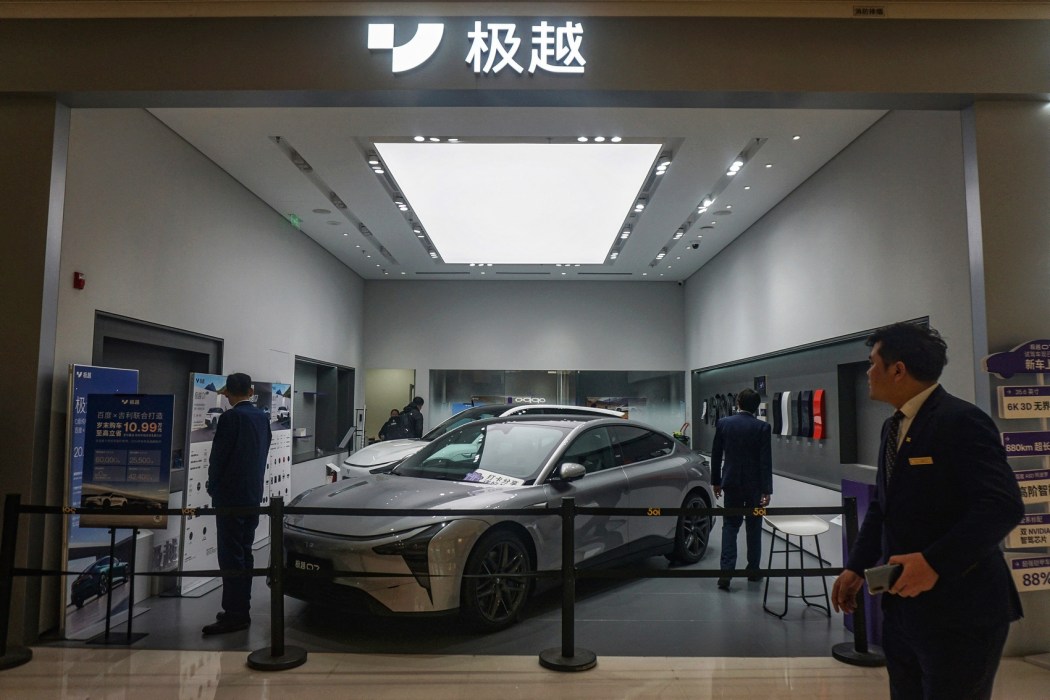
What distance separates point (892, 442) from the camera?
84.9 inches

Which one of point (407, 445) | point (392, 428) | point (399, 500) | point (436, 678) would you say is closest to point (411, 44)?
point (399, 500)

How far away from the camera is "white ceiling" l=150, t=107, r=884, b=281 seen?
18.2ft

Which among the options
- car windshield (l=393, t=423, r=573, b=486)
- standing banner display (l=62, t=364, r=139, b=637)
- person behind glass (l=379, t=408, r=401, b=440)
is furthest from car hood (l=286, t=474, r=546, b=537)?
person behind glass (l=379, t=408, r=401, b=440)

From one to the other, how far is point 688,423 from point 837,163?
7.32 meters

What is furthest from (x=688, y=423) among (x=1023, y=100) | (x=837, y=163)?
(x=1023, y=100)

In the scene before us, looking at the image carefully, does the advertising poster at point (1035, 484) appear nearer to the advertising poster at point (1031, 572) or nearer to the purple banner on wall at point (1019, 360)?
the advertising poster at point (1031, 572)

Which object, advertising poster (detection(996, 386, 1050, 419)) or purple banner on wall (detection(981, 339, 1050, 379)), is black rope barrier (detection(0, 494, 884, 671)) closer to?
advertising poster (detection(996, 386, 1050, 419))

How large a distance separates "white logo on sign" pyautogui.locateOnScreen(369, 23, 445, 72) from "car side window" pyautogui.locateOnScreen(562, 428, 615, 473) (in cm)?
302

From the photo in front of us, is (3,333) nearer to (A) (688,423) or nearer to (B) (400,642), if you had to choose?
(B) (400,642)

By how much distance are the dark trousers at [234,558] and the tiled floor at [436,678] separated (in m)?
0.53

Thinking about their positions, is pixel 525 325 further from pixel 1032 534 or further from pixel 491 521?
pixel 1032 534

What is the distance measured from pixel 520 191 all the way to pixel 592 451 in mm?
3791

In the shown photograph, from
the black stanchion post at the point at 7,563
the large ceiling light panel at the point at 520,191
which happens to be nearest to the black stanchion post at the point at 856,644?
the large ceiling light panel at the point at 520,191

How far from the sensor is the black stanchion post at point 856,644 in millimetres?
3721
